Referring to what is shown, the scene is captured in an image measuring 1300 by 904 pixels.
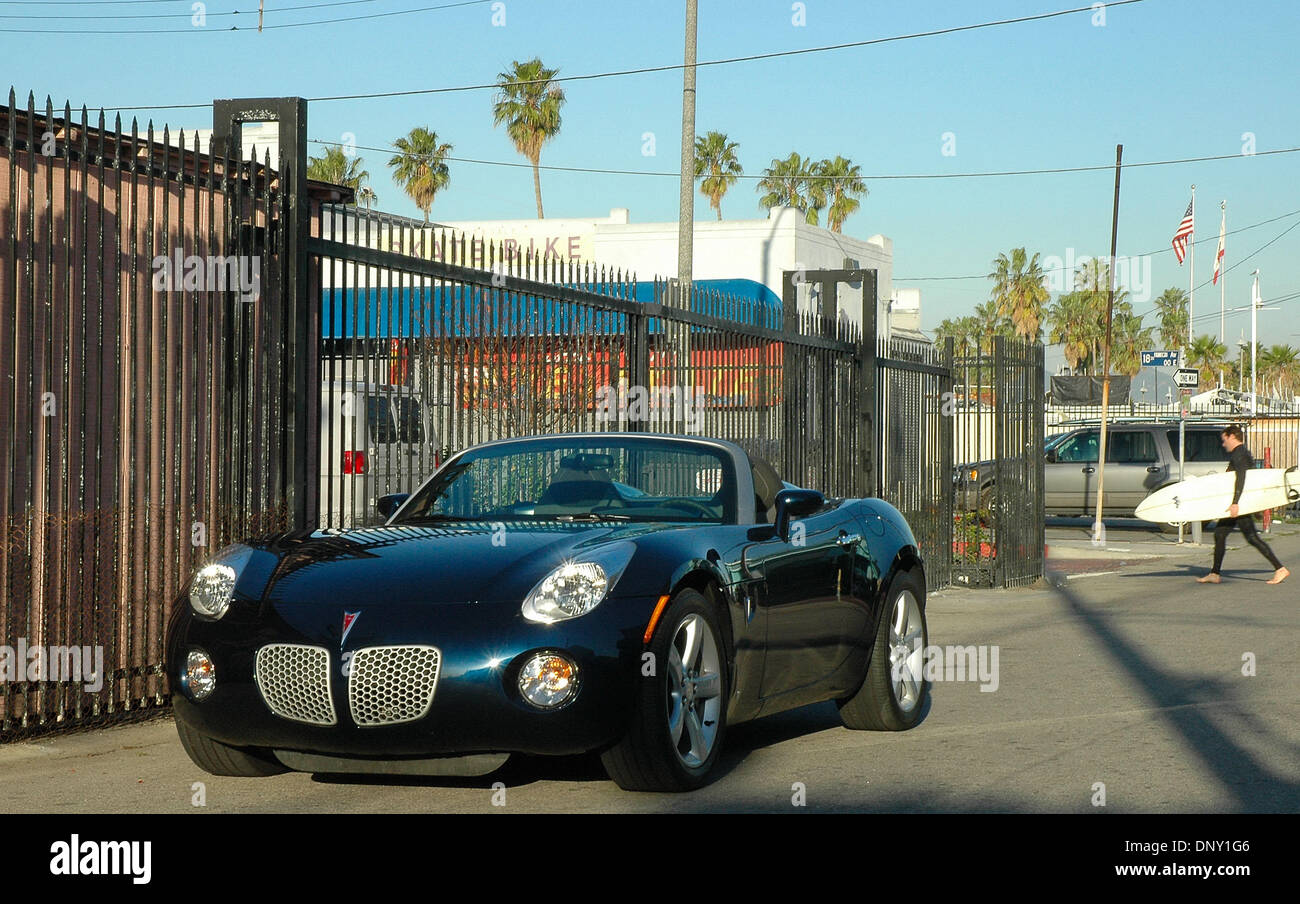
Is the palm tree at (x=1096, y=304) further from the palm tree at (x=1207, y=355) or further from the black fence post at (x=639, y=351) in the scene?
the black fence post at (x=639, y=351)

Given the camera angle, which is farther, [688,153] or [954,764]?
[688,153]

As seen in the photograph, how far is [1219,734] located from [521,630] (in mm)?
3976

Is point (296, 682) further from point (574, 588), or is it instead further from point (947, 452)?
point (947, 452)

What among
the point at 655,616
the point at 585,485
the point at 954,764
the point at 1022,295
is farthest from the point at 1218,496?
the point at 1022,295

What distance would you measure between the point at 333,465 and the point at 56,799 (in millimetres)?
3217

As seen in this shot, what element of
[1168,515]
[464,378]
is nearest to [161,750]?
[464,378]

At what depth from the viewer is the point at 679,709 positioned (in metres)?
6.12

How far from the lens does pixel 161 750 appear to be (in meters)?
7.36

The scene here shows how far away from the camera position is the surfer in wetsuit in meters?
18.0

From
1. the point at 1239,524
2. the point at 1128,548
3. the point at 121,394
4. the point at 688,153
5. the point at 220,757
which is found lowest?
the point at 1128,548

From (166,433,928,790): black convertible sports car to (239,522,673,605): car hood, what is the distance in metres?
0.01

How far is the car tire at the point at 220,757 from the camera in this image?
6289 mm

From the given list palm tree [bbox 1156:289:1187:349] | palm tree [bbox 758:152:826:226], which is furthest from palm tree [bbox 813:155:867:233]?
palm tree [bbox 1156:289:1187:349]
